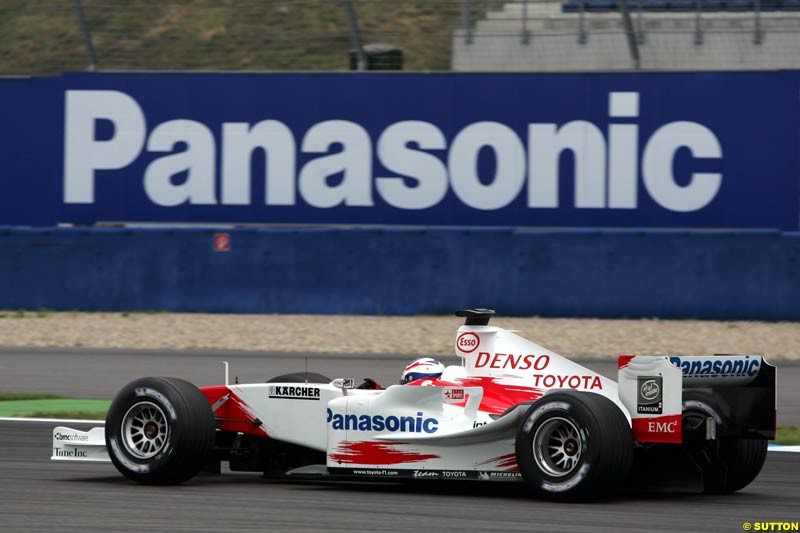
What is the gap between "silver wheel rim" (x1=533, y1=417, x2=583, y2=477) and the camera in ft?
21.5

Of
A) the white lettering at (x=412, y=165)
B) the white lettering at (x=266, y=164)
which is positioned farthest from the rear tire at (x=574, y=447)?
the white lettering at (x=266, y=164)

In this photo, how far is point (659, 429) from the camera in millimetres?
6594

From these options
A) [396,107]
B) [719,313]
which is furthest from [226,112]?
[719,313]

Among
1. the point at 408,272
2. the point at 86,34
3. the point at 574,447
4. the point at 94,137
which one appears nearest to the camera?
the point at 574,447

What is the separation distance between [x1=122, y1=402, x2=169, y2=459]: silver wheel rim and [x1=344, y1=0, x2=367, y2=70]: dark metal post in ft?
44.4

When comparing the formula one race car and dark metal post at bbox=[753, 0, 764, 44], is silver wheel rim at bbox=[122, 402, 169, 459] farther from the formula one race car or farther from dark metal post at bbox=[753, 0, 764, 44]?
dark metal post at bbox=[753, 0, 764, 44]

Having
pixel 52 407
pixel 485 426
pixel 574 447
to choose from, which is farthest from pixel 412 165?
pixel 574 447

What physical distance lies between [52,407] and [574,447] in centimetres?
634

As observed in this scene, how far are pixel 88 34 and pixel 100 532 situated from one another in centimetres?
1569

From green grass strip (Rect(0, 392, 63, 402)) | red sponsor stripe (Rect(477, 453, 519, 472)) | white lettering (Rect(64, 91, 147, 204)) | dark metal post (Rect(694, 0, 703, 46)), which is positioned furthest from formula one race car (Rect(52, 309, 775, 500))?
dark metal post (Rect(694, 0, 703, 46))

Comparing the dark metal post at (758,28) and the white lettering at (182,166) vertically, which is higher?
the dark metal post at (758,28)

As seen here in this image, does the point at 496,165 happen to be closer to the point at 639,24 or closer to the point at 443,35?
the point at 443,35

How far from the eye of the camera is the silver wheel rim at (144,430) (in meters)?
7.23

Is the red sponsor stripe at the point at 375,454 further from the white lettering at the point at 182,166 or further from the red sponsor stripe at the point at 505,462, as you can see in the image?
the white lettering at the point at 182,166
